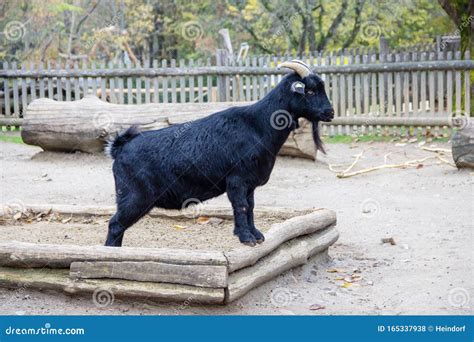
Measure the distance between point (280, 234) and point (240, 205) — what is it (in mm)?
526

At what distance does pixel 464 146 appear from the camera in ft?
38.6

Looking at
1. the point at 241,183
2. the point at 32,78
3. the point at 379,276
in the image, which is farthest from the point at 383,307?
the point at 32,78

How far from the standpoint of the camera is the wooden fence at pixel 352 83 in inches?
633

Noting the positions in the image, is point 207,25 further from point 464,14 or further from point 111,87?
point 464,14

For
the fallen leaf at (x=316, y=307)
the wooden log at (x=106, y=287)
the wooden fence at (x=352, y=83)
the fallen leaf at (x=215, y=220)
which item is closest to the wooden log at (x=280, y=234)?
the wooden log at (x=106, y=287)

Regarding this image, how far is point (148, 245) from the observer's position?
24.2ft

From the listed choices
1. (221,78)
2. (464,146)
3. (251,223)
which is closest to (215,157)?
(251,223)

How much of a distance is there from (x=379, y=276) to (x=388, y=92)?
985 centimetres

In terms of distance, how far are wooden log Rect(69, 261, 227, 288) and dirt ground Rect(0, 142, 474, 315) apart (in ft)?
0.65

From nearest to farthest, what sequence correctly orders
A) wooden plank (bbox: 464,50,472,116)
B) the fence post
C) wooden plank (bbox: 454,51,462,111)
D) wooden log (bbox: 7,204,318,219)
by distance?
wooden log (bbox: 7,204,318,219)
wooden plank (bbox: 464,50,472,116)
wooden plank (bbox: 454,51,462,111)
the fence post

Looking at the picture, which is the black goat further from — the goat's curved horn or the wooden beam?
the wooden beam

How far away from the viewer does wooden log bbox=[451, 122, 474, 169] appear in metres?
11.6

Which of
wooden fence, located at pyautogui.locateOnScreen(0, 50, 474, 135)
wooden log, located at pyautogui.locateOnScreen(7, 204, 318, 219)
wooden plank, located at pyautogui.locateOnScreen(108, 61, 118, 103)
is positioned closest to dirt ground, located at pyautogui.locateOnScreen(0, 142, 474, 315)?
wooden log, located at pyautogui.locateOnScreen(7, 204, 318, 219)

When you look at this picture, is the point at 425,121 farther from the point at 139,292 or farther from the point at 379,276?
the point at 139,292
